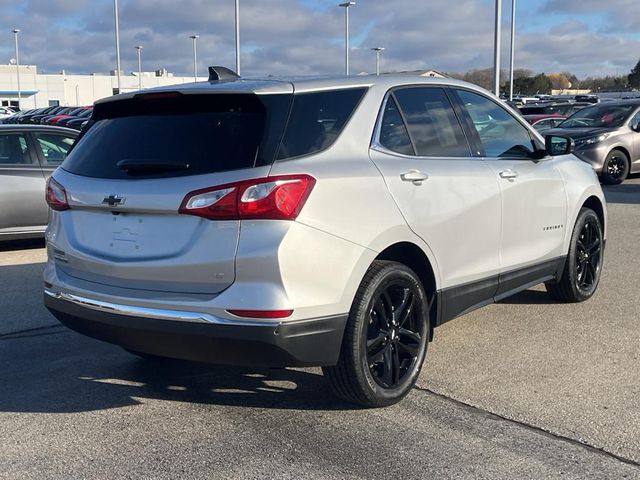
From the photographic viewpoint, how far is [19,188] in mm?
9273

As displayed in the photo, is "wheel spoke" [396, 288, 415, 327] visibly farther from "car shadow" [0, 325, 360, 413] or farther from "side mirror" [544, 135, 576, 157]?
"side mirror" [544, 135, 576, 157]

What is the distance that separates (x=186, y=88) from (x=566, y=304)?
12.9 ft

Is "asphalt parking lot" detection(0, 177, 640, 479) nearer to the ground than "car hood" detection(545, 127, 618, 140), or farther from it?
nearer to the ground

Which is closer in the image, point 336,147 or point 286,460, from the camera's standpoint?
point 286,460

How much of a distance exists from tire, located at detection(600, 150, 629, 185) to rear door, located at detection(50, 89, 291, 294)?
12.9 metres

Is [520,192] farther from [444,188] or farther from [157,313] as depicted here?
[157,313]

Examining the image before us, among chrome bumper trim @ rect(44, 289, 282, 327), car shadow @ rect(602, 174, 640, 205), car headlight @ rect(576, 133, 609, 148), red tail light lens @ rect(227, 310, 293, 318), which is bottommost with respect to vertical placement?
car shadow @ rect(602, 174, 640, 205)

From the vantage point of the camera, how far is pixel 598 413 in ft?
13.6

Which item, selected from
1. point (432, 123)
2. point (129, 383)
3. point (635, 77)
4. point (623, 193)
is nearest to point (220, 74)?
point (432, 123)

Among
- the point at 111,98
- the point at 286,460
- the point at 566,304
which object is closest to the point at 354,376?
the point at 286,460

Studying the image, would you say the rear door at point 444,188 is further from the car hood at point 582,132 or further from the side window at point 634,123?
the side window at point 634,123

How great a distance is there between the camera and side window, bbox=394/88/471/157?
4.59m

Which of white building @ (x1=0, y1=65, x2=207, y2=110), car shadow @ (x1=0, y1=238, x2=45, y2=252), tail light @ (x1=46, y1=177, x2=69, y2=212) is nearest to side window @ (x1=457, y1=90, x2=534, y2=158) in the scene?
tail light @ (x1=46, y1=177, x2=69, y2=212)

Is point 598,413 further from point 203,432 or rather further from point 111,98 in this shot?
point 111,98
